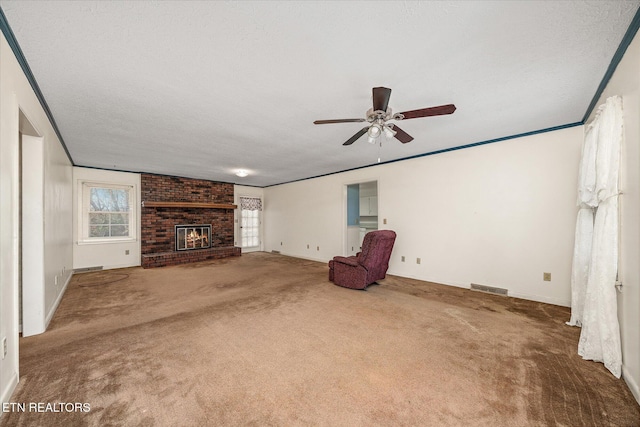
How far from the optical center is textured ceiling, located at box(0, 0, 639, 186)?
1426 millimetres

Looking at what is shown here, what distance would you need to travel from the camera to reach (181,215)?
6.67m

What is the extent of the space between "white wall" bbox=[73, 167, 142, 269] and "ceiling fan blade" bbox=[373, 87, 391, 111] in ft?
21.0

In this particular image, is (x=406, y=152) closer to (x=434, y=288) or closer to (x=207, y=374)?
(x=434, y=288)

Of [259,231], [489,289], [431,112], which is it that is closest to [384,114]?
[431,112]

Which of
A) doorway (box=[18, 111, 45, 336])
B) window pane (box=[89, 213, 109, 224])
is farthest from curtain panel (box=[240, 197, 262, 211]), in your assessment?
doorway (box=[18, 111, 45, 336])

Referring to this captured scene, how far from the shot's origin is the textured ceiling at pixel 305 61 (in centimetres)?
143

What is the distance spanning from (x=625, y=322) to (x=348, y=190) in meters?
5.08

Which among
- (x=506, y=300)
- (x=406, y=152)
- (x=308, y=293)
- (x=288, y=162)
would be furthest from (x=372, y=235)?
(x=288, y=162)

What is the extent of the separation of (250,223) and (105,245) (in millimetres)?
3747

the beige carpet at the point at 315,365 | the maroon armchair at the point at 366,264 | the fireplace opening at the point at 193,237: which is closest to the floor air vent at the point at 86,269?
the fireplace opening at the point at 193,237

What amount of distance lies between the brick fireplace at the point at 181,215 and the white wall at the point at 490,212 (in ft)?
14.0

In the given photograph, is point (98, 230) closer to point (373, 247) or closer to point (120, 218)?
point (120, 218)

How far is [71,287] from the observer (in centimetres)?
410

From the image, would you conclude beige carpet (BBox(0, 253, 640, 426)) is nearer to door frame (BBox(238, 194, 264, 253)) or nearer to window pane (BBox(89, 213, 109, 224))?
window pane (BBox(89, 213, 109, 224))
